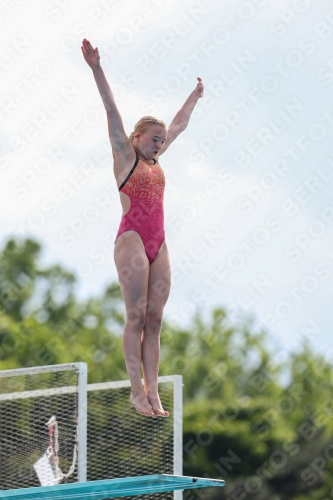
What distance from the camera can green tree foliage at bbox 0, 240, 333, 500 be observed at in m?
26.3

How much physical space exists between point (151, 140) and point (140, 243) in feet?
2.41

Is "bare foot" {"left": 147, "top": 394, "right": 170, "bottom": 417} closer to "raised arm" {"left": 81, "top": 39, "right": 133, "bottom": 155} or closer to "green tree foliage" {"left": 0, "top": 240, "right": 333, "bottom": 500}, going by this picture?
"raised arm" {"left": 81, "top": 39, "right": 133, "bottom": 155}

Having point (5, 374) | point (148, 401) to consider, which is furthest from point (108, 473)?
point (148, 401)

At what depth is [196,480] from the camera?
17.6 ft

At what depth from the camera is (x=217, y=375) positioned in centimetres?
2970

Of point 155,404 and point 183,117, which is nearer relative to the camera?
point 155,404

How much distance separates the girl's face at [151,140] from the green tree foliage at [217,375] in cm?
1813

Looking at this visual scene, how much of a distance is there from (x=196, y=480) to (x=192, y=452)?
2144 centimetres

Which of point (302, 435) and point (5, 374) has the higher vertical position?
point (5, 374)

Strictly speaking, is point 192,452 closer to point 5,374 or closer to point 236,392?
point 236,392

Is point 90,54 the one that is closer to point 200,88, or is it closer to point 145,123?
point 145,123

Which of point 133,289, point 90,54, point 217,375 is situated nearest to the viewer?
point 90,54

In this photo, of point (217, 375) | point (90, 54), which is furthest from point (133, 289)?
point (217, 375)

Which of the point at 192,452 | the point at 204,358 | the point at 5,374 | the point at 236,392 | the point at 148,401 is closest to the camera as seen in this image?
the point at 148,401
